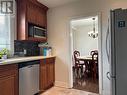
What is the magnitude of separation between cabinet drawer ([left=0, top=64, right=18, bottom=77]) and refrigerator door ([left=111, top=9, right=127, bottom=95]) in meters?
1.77

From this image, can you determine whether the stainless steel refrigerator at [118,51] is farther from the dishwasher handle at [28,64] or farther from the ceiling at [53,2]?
the ceiling at [53,2]

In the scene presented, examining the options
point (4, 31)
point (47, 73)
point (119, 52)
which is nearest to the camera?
point (119, 52)

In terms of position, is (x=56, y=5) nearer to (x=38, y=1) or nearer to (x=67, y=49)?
(x=38, y=1)

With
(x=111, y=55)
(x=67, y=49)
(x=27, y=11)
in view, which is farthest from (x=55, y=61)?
(x=111, y=55)

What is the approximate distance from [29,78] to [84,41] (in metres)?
5.63

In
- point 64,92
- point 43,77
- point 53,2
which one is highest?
point 53,2

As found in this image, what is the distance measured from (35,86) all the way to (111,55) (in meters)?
1.95

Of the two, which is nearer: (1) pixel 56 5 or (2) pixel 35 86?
(2) pixel 35 86

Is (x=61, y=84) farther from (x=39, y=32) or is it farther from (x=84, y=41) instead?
(x=84, y=41)

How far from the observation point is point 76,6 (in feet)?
11.9

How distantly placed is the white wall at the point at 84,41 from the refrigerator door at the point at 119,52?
5.72 meters

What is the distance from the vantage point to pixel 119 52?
1873mm

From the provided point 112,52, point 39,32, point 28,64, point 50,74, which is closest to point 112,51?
point 112,52

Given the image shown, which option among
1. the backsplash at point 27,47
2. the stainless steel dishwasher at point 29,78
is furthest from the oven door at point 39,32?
the stainless steel dishwasher at point 29,78
